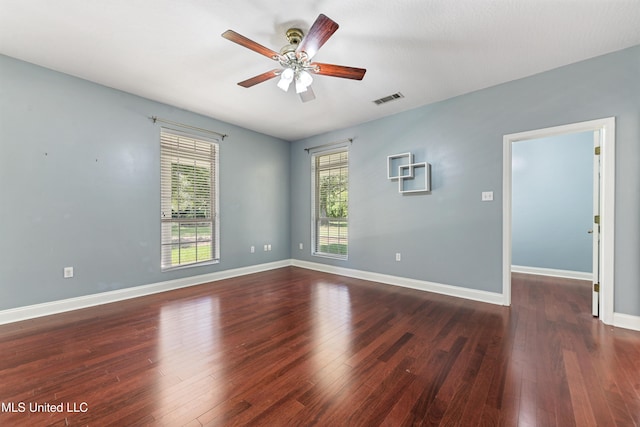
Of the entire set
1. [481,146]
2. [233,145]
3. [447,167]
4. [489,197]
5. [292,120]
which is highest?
[292,120]

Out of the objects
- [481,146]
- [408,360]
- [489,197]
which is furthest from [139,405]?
[481,146]

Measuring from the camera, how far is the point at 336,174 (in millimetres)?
5219

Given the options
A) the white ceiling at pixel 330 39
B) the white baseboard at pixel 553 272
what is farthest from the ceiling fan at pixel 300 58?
the white baseboard at pixel 553 272

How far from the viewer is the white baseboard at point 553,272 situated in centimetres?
439

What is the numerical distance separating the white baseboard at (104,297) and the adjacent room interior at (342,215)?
0.02 metres

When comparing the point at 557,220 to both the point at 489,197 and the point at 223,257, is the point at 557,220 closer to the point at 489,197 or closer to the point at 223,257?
the point at 489,197

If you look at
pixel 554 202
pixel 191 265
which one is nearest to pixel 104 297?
pixel 191 265

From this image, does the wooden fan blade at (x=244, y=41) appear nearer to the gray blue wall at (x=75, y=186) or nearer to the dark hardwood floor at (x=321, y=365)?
the gray blue wall at (x=75, y=186)

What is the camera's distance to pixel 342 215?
5.12 metres

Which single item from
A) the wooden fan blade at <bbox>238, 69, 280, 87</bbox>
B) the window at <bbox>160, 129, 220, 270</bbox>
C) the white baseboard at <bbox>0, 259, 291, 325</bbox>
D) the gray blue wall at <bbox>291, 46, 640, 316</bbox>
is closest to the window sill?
the window at <bbox>160, 129, 220, 270</bbox>

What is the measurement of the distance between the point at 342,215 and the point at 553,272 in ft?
12.8

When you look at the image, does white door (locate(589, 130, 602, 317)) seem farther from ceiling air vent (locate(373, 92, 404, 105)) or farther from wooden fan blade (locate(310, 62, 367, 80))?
wooden fan blade (locate(310, 62, 367, 80))

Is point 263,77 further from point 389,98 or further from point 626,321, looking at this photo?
point 626,321

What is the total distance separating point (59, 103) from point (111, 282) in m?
2.25
